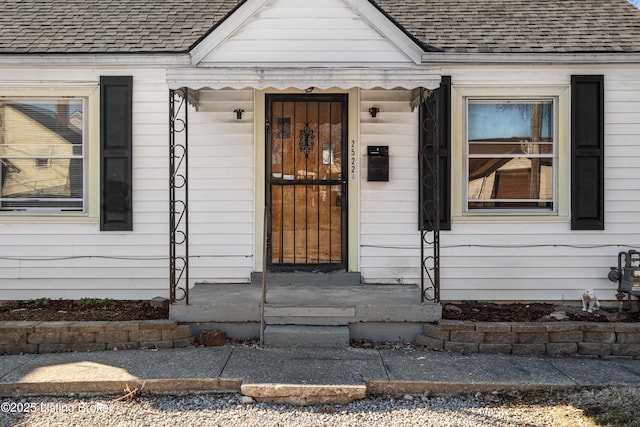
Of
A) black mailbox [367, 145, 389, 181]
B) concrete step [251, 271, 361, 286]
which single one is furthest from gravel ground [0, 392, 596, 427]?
black mailbox [367, 145, 389, 181]

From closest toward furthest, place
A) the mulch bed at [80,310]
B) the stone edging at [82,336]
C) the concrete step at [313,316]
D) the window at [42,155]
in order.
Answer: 1. the stone edging at [82,336]
2. the concrete step at [313,316]
3. the mulch bed at [80,310]
4. the window at [42,155]

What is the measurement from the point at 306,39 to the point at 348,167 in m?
1.58

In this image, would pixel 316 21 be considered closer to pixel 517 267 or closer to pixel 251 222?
pixel 251 222

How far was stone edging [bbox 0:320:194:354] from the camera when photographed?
4.91 m

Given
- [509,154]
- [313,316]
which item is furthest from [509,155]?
[313,316]

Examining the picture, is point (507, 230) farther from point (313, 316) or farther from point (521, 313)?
point (313, 316)

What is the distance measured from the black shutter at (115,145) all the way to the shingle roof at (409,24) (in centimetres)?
45

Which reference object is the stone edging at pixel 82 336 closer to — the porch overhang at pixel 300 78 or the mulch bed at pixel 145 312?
the mulch bed at pixel 145 312

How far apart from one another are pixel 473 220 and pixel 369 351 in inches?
90.4

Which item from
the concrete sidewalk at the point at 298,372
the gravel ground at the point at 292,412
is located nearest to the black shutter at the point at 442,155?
the concrete sidewalk at the point at 298,372

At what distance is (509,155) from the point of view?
6387mm

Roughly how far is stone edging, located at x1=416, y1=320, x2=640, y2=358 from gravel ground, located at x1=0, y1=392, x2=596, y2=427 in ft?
3.00

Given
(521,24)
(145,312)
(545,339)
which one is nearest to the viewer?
(545,339)

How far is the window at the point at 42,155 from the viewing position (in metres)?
6.34
